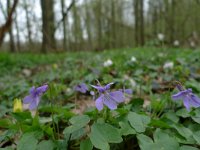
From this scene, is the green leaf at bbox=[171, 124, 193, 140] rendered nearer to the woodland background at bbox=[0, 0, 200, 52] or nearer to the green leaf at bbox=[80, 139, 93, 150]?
the green leaf at bbox=[80, 139, 93, 150]

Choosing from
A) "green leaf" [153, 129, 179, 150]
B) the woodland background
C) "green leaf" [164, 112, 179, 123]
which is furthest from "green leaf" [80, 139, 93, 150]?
the woodland background

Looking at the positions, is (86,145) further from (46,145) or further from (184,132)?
(184,132)

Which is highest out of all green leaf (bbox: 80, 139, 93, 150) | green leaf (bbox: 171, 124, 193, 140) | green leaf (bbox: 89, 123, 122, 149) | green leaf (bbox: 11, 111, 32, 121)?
green leaf (bbox: 11, 111, 32, 121)

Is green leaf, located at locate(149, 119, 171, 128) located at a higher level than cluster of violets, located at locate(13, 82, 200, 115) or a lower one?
lower

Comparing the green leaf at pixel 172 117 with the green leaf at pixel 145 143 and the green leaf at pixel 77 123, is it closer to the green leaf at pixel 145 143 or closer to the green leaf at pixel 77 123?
the green leaf at pixel 145 143

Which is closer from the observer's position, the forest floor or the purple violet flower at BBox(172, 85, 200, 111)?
the purple violet flower at BBox(172, 85, 200, 111)

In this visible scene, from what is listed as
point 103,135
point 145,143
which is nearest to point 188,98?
point 145,143
